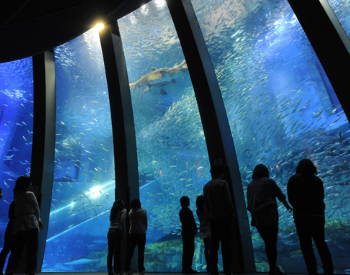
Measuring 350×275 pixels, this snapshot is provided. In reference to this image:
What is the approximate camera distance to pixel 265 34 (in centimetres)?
667

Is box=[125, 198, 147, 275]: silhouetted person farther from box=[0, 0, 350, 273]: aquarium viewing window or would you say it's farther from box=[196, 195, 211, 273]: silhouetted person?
box=[0, 0, 350, 273]: aquarium viewing window

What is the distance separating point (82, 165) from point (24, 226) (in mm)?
10844

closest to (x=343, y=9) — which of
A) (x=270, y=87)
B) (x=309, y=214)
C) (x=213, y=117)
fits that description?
(x=270, y=87)

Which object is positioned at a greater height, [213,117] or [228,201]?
[213,117]

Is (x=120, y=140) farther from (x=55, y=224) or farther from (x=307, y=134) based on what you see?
(x=55, y=224)

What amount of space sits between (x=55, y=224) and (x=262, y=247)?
38.3 ft

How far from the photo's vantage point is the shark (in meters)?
7.57

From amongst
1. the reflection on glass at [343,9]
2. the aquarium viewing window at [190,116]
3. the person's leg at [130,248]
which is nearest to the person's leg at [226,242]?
the aquarium viewing window at [190,116]

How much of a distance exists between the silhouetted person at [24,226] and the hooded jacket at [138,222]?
1.42m

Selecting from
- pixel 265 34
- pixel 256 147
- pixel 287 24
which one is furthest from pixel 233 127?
pixel 287 24

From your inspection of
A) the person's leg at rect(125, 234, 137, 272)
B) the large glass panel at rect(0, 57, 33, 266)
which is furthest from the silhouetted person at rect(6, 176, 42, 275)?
the large glass panel at rect(0, 57, 33, 266)

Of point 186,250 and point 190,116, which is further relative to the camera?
point 190,116

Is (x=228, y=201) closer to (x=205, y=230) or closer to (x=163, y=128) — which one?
(x=205, y=230)

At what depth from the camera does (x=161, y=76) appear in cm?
772
